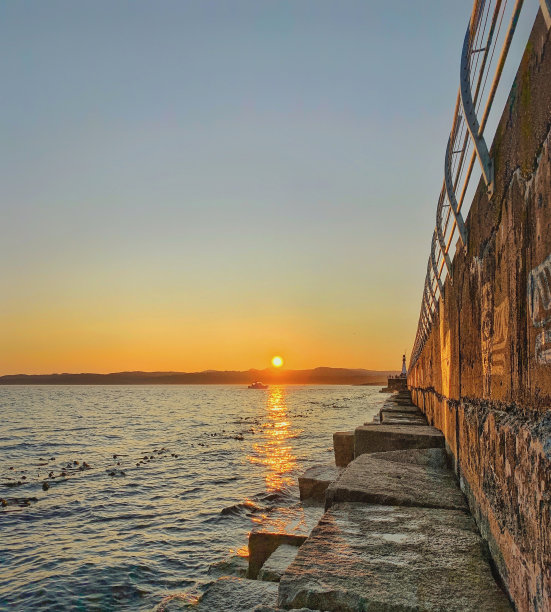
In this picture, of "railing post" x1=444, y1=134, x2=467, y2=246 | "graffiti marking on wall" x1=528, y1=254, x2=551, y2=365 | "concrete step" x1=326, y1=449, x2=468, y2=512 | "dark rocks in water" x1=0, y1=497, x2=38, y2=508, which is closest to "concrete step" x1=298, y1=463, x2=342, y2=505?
"concrete step" x1=326, y1=449, x2=468, y2=512

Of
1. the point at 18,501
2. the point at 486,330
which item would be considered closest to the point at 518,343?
the point at 486,330

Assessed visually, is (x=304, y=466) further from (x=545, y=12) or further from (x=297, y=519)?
(x=545, y=12)

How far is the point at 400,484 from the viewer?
3852 millimetres

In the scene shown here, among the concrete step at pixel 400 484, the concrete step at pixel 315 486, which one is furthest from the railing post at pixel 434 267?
the concrete step at pixel 315 486

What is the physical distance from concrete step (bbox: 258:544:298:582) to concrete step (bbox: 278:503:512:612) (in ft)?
5.39

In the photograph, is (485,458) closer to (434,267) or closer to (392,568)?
(392,568)

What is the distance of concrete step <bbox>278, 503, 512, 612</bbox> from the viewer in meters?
2.11

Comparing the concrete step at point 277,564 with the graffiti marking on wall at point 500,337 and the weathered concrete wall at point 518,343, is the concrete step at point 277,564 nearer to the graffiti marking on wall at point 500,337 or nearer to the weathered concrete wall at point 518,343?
the weathered concrete wall at point 518,343

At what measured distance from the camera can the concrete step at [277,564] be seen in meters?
4.62

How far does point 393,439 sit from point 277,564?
71.3 inches

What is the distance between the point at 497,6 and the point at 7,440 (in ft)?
106

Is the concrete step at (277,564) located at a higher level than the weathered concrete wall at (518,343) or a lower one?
lower

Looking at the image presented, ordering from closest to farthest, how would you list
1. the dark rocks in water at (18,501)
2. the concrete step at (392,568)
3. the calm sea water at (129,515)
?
1. the concrete step at (392,568)
2. the calm sea water at (129,515)
3. the dark rocks in water at (18,501)

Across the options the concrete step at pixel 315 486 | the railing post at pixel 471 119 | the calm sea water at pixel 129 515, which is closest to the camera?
the railing post at pixel 471 119
